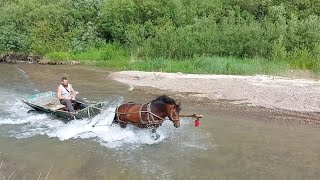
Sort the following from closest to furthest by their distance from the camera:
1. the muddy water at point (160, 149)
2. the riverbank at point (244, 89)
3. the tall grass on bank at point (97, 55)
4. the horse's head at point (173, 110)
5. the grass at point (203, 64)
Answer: the muddy water at point (160, 149), the horse's head at point (173, 110), the riverbank at point (244, 89), the grass at point (203, 64), the tall grass on bank at point (97, 55)

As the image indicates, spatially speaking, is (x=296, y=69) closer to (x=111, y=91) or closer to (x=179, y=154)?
(x=111, y=91)

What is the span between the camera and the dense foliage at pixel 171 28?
3194cm

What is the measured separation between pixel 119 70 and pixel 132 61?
7.95 feet

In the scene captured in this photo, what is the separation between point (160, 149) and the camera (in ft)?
42.1

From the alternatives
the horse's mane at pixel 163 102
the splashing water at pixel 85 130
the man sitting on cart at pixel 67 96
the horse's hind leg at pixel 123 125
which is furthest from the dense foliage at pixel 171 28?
the horse's mane at pixel 163 102

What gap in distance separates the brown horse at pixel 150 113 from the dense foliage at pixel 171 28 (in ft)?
64.0

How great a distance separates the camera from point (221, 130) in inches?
602

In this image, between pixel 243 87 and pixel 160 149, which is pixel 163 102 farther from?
pixel 243 87

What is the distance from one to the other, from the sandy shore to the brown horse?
8.06 meters

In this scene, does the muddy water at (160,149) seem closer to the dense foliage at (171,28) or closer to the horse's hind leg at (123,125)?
the horse's hind leg at (123,125)

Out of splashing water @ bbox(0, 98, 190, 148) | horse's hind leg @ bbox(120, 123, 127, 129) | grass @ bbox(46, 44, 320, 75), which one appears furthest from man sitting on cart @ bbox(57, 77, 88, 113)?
grass @ bbox(46, 44, 320, 75)

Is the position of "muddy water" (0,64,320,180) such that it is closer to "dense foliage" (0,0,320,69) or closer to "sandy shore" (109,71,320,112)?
"sandy shore" (109,71,320,112)

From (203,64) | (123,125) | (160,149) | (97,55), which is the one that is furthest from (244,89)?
(97,55)

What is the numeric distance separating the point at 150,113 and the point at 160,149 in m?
1.24
